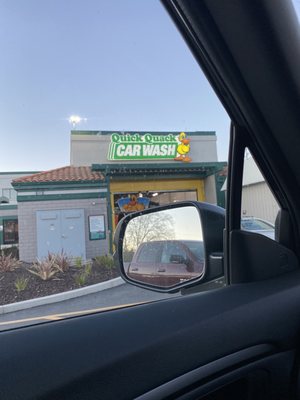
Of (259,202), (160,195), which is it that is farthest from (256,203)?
(160,195)

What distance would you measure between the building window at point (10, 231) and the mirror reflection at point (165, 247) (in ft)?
33.5

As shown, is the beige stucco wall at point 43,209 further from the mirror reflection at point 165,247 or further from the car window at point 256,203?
the car window at point 256,203

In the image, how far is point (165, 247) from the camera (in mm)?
1535

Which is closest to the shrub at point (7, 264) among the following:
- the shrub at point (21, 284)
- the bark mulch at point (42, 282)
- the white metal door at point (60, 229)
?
the bark mulch at point (42, 282)

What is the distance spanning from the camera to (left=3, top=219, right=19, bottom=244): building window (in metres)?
11.3

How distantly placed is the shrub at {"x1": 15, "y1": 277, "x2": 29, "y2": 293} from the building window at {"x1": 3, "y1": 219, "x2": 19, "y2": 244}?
243 inches

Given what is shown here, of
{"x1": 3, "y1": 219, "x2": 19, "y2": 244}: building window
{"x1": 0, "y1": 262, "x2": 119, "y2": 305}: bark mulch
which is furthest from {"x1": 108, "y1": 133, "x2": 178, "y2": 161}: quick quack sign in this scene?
{"x1": 0, "y1": 262, "x2": 119, "y2": 305}: bark mulch

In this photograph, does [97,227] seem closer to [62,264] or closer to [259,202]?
[62,264]

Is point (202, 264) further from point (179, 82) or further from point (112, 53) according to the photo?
point (112, 53)

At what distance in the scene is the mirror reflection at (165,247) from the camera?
1.46 metres

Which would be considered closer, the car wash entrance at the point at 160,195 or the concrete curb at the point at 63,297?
the car wash entrance at the point at 160,195

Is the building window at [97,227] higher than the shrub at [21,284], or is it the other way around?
the building window at [97,227]

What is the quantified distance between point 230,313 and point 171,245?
1.41 ft

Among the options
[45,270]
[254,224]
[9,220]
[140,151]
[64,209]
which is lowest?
[45,270]
